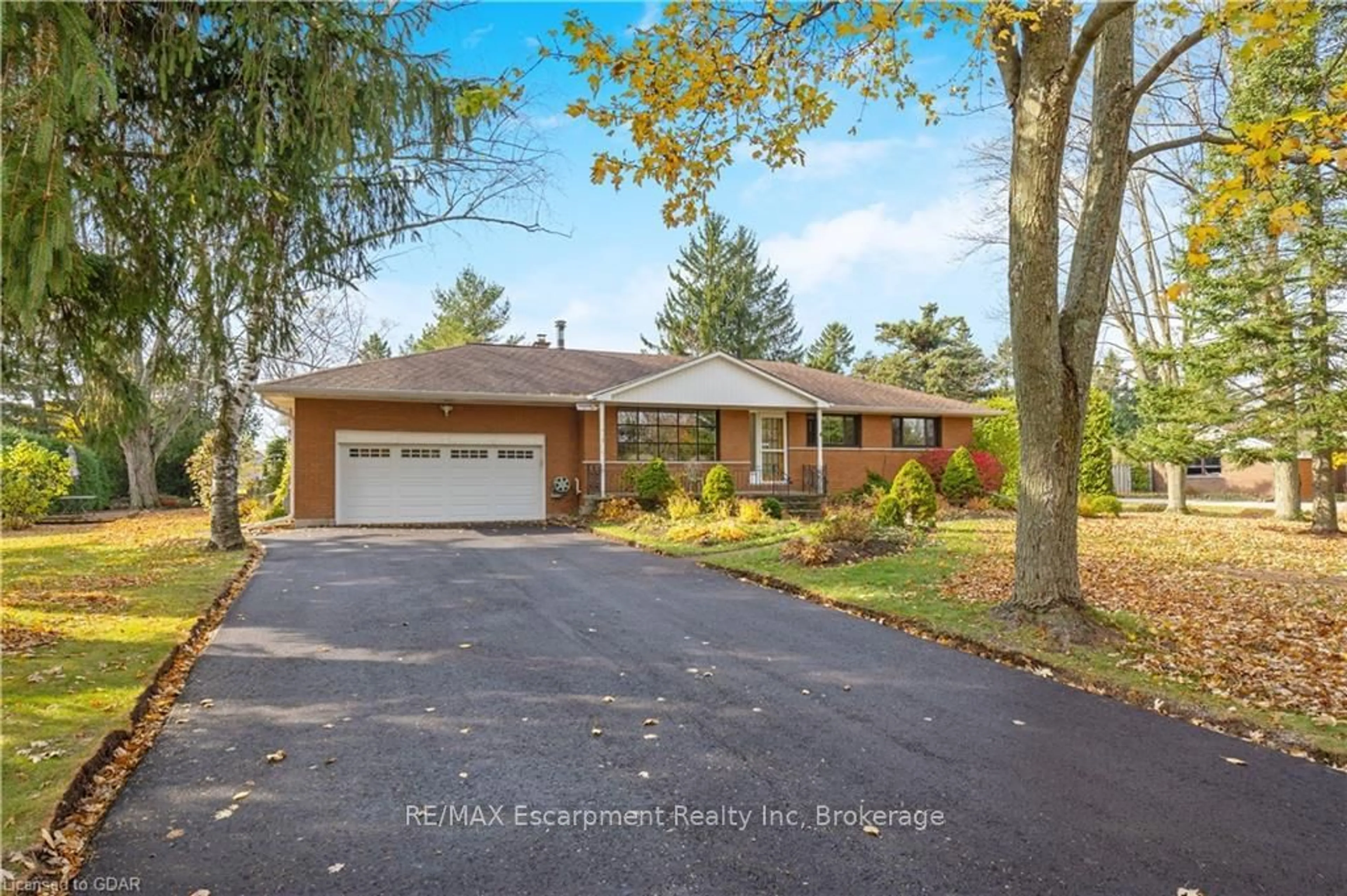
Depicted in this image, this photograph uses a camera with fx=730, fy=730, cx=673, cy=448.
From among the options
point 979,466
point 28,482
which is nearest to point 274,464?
point 28,482

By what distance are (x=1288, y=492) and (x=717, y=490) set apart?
1311cm

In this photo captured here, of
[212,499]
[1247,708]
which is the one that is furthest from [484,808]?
[212,499]

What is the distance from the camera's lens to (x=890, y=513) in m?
14.0

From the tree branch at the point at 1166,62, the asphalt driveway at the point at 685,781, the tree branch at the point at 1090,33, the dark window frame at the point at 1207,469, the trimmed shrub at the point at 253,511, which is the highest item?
the tree branch at the point at 1090,33

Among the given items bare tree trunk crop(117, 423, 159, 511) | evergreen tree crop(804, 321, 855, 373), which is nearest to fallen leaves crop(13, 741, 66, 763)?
bare tree trunk crop(117, 423, 159, 511)

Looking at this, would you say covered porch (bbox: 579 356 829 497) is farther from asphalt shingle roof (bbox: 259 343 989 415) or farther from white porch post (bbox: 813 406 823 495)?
asphalt shingle roof (bbox: 259 343 989 415)

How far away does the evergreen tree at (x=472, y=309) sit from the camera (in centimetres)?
4388

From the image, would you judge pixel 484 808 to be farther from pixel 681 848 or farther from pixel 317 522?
pixel 317 522

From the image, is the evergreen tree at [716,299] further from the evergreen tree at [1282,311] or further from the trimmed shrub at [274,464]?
the evergreen tree at [1282,311]

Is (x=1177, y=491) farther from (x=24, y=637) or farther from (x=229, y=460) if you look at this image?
(x=24, y=637)

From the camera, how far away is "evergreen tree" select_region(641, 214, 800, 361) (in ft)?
131

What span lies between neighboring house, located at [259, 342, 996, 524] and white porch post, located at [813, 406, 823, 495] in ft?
0.20

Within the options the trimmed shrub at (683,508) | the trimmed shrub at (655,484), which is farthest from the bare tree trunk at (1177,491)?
the trimmed shrub at (655,484)

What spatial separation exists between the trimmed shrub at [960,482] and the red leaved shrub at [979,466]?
854 millimetres
